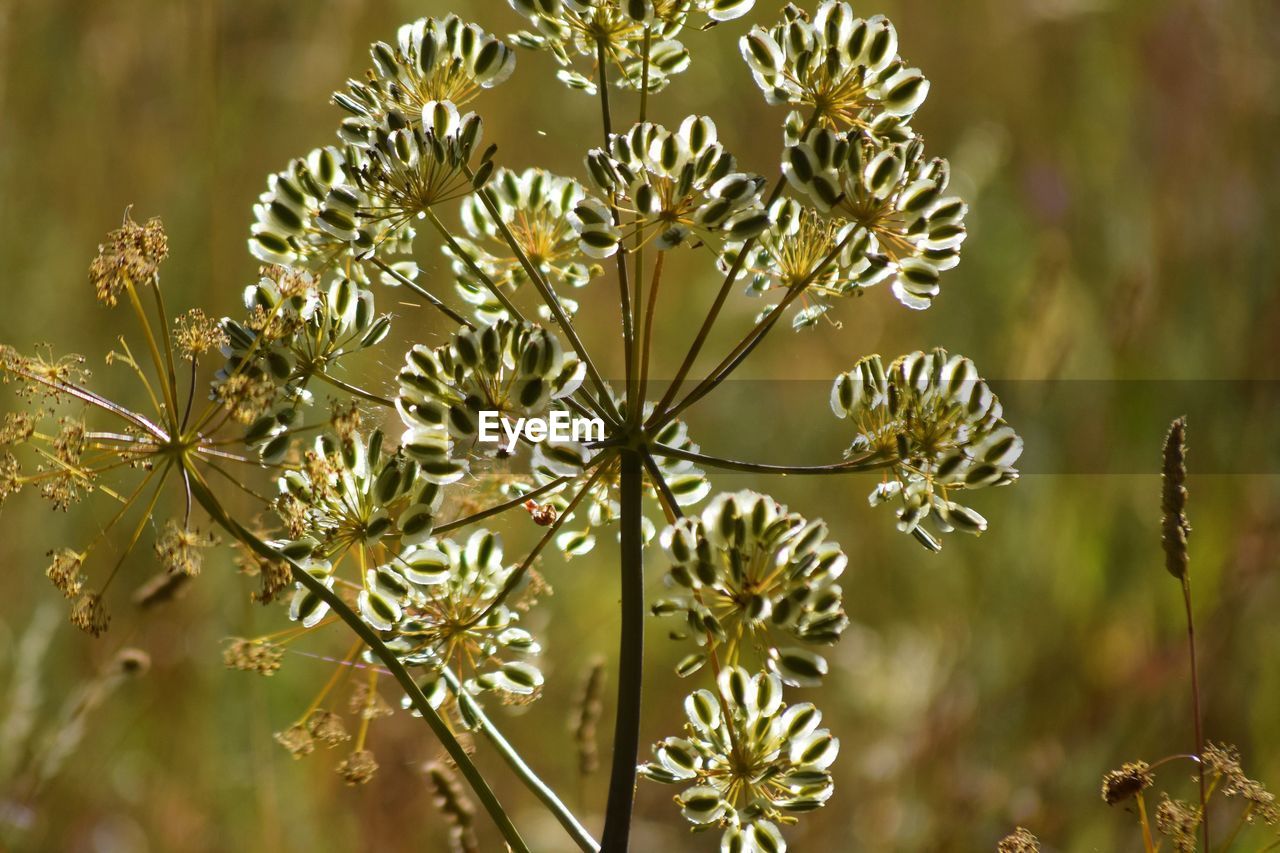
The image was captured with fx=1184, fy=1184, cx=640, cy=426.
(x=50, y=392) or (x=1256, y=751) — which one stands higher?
(x=50, y=392)

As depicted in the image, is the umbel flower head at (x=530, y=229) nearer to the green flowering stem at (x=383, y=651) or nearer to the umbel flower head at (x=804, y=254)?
the umbel flower head at (x=804, y=254)

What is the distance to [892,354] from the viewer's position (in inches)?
140

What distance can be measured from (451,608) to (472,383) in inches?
11.7

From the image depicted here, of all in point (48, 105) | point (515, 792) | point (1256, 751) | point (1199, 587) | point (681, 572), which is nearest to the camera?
Result: point (681, 572)

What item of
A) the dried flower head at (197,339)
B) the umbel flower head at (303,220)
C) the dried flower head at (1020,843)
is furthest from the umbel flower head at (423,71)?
the dried flower head at (1020,843)

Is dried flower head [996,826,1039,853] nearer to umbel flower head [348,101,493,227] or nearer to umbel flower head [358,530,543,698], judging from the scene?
umbel flower head [358,530,543,698]

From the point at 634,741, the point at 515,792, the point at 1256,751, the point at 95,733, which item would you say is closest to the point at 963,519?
the point at 634,741

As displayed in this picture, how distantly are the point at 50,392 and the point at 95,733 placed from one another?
1.88 m

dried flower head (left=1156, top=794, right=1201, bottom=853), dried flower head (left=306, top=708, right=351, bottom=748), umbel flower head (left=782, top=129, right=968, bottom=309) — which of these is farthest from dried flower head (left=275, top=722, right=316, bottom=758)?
dried flower head (left=1156, top=794, right=1201, bottom=853)

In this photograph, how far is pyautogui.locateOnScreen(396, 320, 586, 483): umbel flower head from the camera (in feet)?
3.84

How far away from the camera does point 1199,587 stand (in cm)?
274

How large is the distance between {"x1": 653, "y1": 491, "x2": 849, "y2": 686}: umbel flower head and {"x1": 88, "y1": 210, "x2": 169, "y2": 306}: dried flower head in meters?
0.63

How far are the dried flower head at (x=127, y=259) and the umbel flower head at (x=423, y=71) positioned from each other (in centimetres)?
24

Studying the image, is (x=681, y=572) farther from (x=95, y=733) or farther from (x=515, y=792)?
(x=95, y=733)
